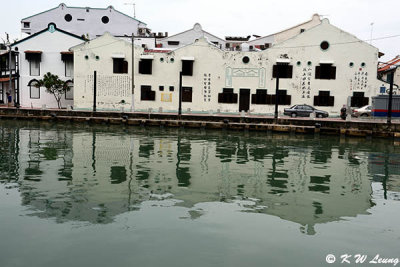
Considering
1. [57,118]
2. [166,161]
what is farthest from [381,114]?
[57,118]

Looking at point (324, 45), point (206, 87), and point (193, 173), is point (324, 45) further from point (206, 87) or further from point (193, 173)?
point (193, 173)

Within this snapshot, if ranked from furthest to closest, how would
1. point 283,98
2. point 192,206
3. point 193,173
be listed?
point 283,98 < point 193,173 < point 192,206

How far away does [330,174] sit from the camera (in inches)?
608

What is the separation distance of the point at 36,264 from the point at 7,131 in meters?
22.8

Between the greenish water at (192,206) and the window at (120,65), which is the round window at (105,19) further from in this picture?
the greenish water at (192,206)

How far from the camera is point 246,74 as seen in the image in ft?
123

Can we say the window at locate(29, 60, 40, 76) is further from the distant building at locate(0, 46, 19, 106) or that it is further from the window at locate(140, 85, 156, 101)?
the window at locate(140, 85, 156, 101)

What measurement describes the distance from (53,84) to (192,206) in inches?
1268

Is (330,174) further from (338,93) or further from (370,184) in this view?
(338,93)

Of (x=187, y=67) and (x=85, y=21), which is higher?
(x=85, y=21)

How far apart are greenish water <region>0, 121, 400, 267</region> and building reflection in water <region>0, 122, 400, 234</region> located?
0.05 meters

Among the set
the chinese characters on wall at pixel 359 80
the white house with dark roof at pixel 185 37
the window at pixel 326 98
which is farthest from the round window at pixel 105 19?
the chinese characters on wall at pixel 359 80

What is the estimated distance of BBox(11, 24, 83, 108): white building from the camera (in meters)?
41.0

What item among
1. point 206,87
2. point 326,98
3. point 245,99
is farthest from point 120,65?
point 326,98
